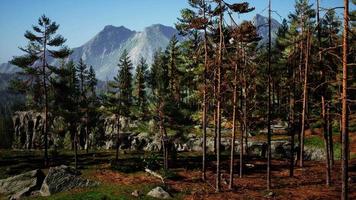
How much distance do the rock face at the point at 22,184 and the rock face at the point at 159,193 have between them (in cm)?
1016

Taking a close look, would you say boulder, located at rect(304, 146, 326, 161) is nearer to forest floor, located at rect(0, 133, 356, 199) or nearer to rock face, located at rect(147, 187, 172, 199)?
forest floor, located at rect(0, 133, 356, 199)

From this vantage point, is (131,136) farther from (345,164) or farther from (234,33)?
(345,164)

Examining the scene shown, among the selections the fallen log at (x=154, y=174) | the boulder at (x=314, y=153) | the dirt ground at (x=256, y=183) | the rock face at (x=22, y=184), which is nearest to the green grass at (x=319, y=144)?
the boulder at (x=314, y=153)

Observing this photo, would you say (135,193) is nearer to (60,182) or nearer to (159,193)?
(159,193)

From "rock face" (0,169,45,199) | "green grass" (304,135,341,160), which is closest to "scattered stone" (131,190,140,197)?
"rock face" (0,169,45,199)

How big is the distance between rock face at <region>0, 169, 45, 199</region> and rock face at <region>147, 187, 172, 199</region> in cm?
1016

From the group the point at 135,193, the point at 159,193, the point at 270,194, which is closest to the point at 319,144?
the point at 270,194

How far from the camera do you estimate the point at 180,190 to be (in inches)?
1070

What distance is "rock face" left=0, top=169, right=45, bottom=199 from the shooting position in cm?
2847

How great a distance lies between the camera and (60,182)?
91.7 feet

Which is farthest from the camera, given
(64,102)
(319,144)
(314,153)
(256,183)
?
(64,102)

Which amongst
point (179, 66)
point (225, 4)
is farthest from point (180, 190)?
point (179, 66)

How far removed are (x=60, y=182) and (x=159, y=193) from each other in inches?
331

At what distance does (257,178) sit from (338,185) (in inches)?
268
